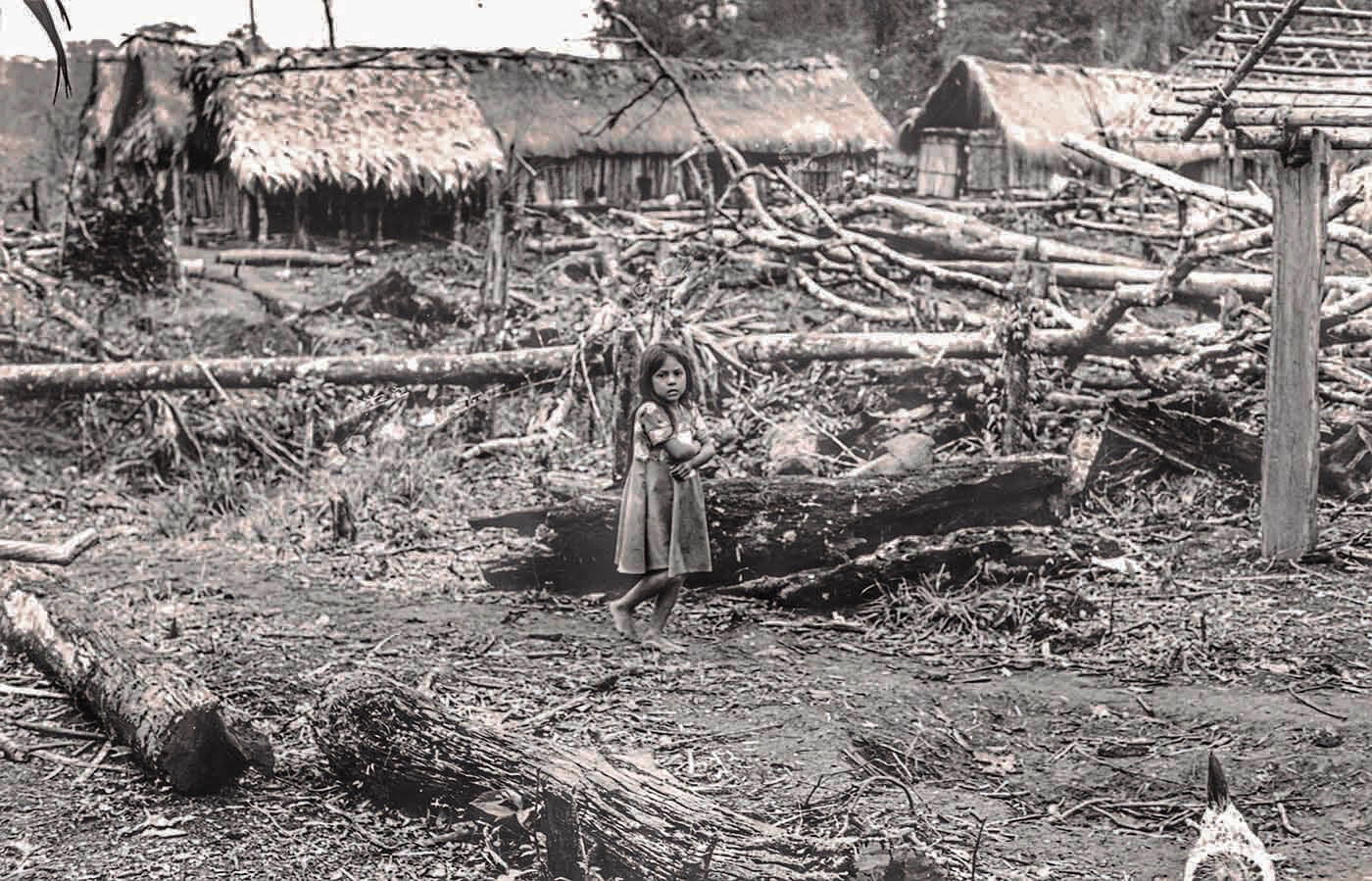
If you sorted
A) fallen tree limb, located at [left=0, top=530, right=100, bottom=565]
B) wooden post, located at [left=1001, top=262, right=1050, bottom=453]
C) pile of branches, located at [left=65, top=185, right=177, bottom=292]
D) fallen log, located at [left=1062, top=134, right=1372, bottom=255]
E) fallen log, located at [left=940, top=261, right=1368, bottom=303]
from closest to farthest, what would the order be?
fallen tree limb, located at [left=0, top=530, right=100, bottom=565]
wooden post, located at [left=1001, top=262, right=1050, bottom=453]
fallen log, located at [left=1062, top=134, right=1372, bottom=255]
fallen log, located at [left=940, top=261, right=1368, bottom=303]
pile of branches, located at [left=65, top=185, right=177, bottom=292]

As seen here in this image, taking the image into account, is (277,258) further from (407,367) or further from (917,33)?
(917,33)

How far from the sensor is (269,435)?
9.39 m

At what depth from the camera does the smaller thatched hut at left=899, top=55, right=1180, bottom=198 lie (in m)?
22.5

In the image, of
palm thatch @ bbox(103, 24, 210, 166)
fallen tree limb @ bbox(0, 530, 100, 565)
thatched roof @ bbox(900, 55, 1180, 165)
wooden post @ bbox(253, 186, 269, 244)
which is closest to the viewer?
fallen tree limb @ bbox(0, 530, 100, 565)

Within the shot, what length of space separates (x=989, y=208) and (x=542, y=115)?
710 centimetres

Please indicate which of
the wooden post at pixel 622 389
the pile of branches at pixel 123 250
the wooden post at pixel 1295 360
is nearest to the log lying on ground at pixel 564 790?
the wooden post at pixel 622 389

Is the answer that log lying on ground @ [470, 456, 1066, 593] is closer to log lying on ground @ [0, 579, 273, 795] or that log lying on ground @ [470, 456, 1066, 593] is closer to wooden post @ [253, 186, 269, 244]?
log lying on ground @ [0, 579, 273, 795]

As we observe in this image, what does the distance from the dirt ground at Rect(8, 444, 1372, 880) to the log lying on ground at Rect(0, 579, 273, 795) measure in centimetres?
9

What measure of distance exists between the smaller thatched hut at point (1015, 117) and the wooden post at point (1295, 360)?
14.9m

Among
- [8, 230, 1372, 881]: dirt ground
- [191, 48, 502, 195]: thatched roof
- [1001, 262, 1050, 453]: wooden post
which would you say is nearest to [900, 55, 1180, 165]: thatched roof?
[191, 48, 502, 195]: thatched roof

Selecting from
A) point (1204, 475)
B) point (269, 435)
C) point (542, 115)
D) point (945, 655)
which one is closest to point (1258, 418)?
point (1204, 475)

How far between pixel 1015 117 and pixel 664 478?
1855 centimetres

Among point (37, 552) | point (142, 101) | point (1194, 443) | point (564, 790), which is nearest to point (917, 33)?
point (142, 101)

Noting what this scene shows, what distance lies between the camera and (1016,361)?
812 cm
